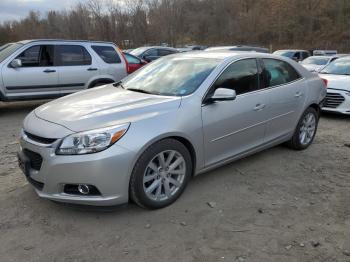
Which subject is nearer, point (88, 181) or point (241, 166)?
point (88, 181)

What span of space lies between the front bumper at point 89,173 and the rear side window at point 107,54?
577cm

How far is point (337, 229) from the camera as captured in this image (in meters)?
3.29

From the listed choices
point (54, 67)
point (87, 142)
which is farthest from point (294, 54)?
point (87, 142)

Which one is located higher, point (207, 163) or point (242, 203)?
point (207, 163)

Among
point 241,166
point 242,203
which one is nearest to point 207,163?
point 242,203

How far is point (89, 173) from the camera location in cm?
306

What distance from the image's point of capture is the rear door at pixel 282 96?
466 cm

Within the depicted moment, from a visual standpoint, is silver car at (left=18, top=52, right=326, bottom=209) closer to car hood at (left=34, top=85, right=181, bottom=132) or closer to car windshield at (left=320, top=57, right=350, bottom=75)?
car hood at (left=34, top=85, right=181, bottom=132)

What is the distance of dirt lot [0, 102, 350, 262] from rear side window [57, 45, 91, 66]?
4.13 m

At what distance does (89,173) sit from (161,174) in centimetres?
77

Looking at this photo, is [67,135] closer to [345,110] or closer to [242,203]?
[242,203]

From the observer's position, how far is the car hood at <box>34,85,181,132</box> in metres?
3.26

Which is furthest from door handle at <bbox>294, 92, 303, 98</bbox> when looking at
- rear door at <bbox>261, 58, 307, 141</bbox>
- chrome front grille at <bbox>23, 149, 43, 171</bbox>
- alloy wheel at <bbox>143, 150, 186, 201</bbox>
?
chrome front grille at <bbox>23, 149, 43, 171</bbox>

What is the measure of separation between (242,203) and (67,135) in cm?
197
